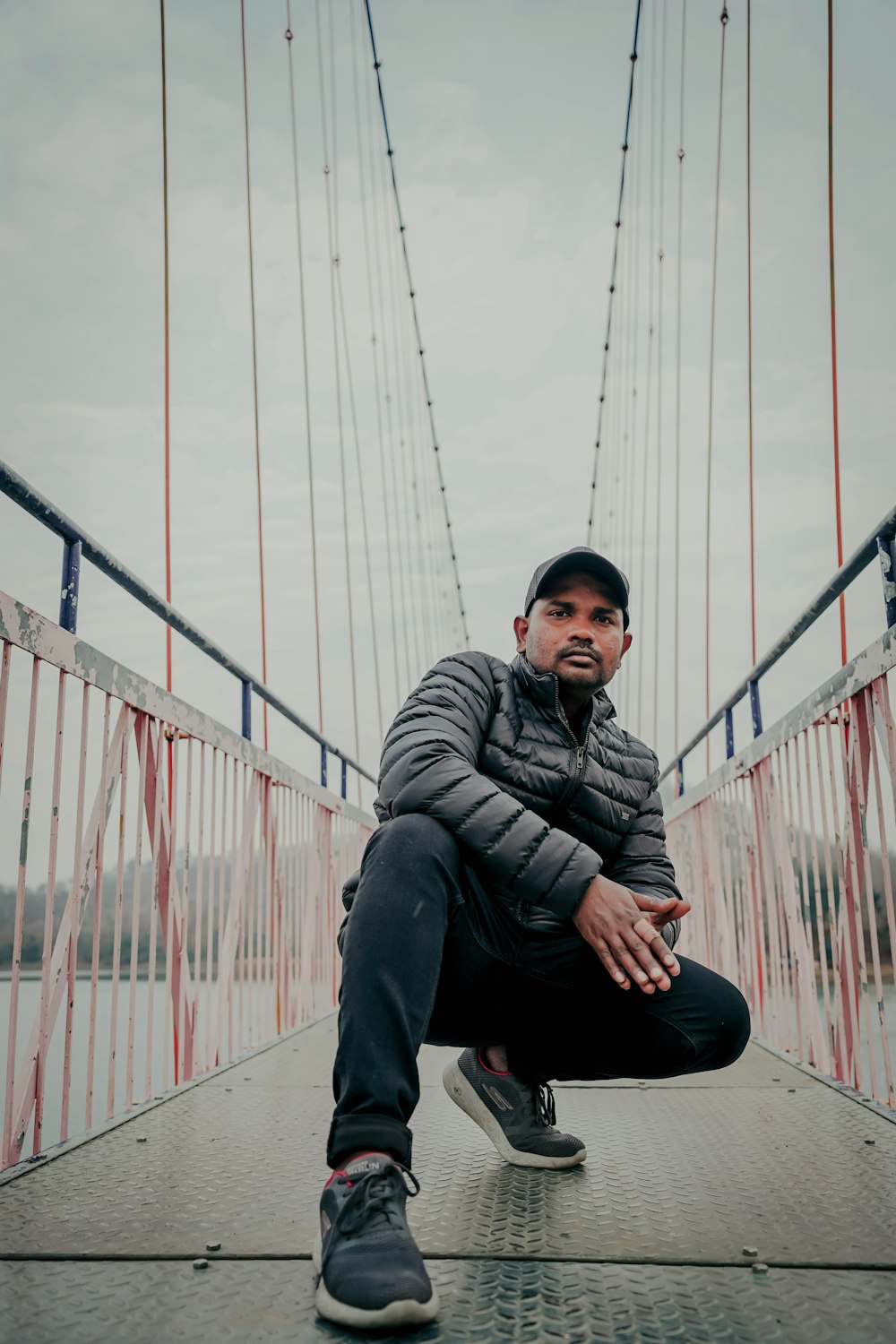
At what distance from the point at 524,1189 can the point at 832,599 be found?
4.10 ft

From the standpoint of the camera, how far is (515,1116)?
125cm

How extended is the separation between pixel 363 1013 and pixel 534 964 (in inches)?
11.7

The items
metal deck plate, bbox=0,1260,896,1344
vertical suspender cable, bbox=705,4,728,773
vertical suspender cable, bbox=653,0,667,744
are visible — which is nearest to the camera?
metal deck plate, bbox=0,1260,896,1344

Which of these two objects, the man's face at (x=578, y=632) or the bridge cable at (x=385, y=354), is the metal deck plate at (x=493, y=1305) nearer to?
the man's face at (x=578, y=632)

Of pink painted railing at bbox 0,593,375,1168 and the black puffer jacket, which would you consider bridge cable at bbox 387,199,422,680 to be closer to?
pink painted railing at bbox 0,593,375,1168

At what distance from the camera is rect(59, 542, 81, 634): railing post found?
57.2 inches

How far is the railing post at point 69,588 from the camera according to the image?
→ 145cm

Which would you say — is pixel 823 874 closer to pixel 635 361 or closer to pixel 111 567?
pixel 111 567

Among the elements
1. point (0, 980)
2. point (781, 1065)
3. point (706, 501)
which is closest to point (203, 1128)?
point (0, 980)

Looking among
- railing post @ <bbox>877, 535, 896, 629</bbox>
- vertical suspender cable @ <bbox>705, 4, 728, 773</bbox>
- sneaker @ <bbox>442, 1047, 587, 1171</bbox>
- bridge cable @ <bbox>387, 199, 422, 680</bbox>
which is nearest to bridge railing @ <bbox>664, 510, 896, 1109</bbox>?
railing post @ <bbox>877, 535, 896, 629</bbox>

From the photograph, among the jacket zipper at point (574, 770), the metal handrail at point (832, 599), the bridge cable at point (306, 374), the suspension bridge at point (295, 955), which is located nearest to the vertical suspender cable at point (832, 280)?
the suspension bridge at point (295, 955)

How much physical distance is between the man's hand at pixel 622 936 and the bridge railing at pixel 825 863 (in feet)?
2.22

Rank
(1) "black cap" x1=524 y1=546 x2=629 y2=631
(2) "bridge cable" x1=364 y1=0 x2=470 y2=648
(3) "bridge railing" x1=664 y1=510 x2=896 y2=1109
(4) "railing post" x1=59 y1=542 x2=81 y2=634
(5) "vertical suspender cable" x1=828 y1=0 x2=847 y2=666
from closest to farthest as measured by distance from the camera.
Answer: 1. (1) "black cap" x1=524 y1=546 x2=629 y2=631
2. (4) "railing post" x1=59 y1=542 x2=81 y2=634
3. (3) "bridge railing" x1=664 y1=510 x2=896 y2=1109
4. (5) "vertical suspender cable" x1=828 y1=0 x2=847 y2=666
5. (2) "bridge cable" x1=364 y1=0 x2=470 y2=648

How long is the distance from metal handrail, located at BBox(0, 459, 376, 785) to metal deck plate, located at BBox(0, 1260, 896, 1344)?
919mm
